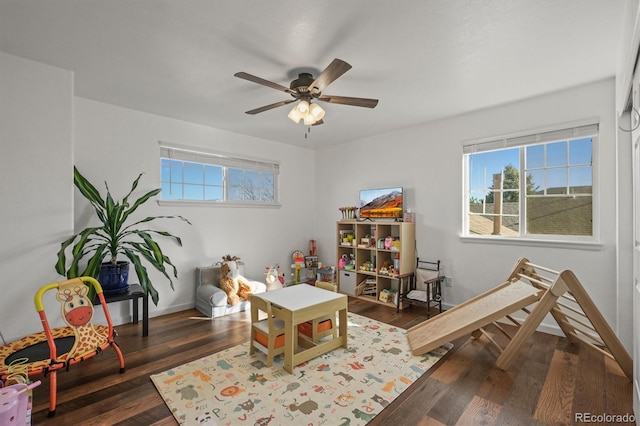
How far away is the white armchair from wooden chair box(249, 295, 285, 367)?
3.70 ft

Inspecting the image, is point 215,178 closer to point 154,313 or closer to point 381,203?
point 154,313

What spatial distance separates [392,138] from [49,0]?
151 inches

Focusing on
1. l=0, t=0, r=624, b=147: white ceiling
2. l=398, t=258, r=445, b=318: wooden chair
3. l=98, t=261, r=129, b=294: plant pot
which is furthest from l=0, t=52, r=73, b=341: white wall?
l=398, t=258, r=445, b=318: wooden chair

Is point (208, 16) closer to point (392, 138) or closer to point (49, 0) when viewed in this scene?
point (49, 0)

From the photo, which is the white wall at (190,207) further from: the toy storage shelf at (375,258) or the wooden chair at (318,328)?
the wooden chair at (318,328)

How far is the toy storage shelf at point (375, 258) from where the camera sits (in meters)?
4.00

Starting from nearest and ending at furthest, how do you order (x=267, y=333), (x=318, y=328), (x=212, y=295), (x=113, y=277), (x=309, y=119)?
(x=267, y=333)
(x=309, y=119)
(x=318, y=328)
(x=113, y=277)
(x=212, y=295)

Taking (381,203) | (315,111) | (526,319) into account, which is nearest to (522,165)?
(381,203)

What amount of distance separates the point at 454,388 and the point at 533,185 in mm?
2475

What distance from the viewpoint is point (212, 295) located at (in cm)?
356

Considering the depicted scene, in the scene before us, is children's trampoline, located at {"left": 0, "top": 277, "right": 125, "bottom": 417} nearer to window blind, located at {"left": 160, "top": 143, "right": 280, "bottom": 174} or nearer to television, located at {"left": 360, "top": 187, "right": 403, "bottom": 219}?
window blind, located at {"left": 160, "top": 143, "right": 280, "bottom": 174}

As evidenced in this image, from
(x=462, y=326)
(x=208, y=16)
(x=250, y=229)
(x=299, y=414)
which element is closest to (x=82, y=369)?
(x=299, y=414)

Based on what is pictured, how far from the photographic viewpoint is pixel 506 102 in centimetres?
329

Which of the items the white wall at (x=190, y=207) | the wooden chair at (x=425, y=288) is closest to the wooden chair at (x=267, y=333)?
the white wall at (x=190, y=207)
